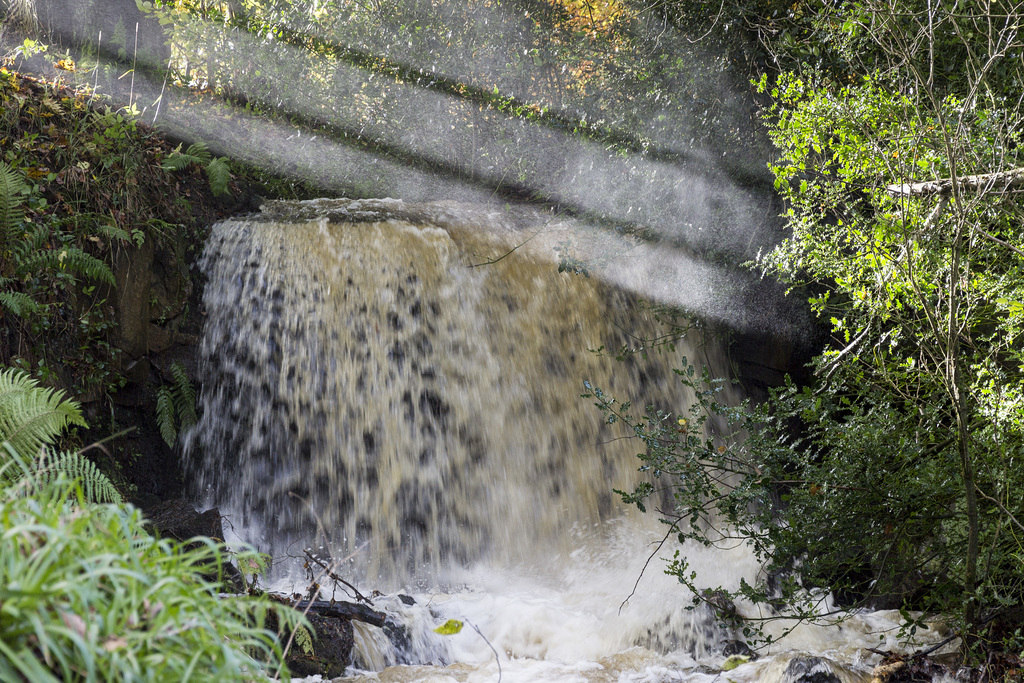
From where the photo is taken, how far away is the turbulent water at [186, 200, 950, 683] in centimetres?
495

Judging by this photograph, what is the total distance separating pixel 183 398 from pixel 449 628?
2801 mm

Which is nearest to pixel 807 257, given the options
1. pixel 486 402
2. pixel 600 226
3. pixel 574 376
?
pixel 600 226

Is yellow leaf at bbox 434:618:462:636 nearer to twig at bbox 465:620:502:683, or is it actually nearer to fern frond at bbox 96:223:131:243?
twig at bbox 465:620:502:683

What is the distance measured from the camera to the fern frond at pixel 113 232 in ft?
15.7

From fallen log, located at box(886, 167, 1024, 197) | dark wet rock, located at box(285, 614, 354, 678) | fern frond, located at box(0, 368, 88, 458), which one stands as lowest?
dark wet rock, located at box(285, 614, 354, 678)

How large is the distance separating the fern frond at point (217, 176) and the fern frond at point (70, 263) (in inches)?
77.4

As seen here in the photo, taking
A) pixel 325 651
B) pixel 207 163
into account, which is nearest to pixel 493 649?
pixel 325 651

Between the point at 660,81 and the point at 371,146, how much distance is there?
11.9 ft

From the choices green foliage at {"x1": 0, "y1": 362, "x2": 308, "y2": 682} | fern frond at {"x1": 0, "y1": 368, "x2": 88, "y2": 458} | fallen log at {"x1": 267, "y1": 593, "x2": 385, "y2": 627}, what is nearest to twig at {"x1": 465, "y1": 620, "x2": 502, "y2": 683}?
fallen log at {"x1": 267, "y1": 593, "x2": 385, "y2": 627}

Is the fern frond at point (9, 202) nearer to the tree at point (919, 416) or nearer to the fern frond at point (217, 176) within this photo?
the fern frond at point (217, 176)

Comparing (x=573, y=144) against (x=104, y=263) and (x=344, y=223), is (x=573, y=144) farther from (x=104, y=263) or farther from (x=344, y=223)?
(x=104, y=263)

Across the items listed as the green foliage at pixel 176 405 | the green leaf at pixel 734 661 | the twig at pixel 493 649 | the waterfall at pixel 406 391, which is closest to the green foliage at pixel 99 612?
the twig at pixel 493 649

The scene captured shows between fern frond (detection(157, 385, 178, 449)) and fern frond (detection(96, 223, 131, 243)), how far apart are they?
1.19 meters

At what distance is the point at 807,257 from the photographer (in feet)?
15.2
